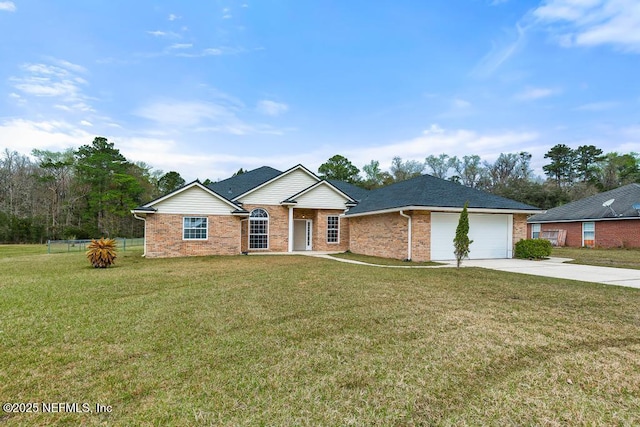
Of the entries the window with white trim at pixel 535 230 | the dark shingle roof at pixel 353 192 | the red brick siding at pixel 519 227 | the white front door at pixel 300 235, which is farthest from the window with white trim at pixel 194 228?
the window with white trim at pixel 535 230

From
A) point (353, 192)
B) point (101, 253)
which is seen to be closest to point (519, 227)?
point (353, 192)

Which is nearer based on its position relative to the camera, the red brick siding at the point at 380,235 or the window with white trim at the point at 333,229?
the red brick siding at the point at 380,235

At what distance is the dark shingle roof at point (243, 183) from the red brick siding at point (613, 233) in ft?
79.7

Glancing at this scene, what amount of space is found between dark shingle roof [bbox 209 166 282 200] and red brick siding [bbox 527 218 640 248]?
24.3 m

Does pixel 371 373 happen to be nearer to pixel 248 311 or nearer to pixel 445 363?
pixel 445 363

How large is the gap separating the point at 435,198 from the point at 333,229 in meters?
7.47

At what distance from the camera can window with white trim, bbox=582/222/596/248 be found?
2367 cm

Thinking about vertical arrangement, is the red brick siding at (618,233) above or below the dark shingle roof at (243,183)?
below

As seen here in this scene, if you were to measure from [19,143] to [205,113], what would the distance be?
112 feet

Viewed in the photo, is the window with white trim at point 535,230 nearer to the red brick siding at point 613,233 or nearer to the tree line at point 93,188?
the red brick siding at point 613,233

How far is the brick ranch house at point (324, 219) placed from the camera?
14.5 metres

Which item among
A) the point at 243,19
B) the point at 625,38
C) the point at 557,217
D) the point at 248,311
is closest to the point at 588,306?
the point at 248,311

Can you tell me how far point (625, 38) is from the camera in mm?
12984

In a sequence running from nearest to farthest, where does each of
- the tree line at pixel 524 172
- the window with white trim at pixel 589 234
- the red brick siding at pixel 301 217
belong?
the red brick siding at pixel 301 217 → the window with white trim at pixel 589 234 → the tree line at pixel 524 172
